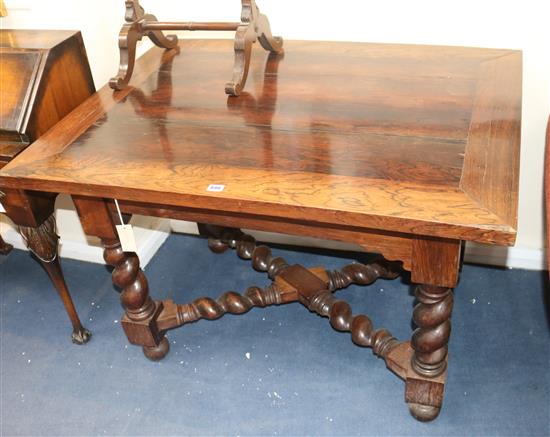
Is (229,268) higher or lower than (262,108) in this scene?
lower

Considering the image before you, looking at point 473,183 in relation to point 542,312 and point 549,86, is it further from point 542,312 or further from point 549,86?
point 542,312

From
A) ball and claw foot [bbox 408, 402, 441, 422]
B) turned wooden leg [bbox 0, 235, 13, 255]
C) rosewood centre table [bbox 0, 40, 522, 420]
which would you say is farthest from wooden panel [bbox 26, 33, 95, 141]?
ball and claw foot [bbox 408, 402, 441, 422]

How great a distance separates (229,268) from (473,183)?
1.20 meters

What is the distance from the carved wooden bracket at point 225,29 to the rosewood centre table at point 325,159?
0.12 ft

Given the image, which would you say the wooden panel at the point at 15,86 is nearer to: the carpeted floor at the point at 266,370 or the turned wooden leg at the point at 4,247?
the carpeted floor at the point at 266,370

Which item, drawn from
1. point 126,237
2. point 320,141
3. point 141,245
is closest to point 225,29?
point 320,141

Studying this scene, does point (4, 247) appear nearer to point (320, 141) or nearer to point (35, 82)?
point (35, 82)

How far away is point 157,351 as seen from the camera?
184 cm

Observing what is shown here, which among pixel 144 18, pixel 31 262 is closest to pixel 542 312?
pixel 144 18

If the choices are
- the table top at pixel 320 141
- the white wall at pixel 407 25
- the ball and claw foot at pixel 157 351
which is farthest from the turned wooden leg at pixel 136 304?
the white wall at pixel 407 25

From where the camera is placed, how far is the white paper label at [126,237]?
1491 mm

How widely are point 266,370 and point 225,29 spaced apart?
3.16 feet

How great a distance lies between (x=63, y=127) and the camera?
4.88 feet

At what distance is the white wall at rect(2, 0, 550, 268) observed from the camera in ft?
5.43
